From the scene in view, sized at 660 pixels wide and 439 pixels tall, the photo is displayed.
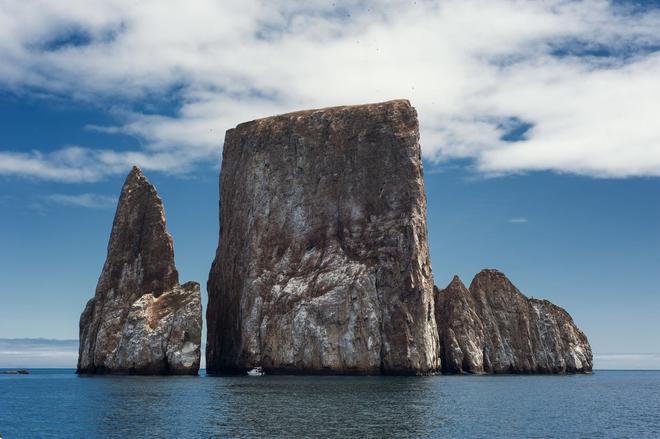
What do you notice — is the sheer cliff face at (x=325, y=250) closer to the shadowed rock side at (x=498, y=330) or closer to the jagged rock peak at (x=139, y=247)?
the shadowed rock side at (x=498, y=330)

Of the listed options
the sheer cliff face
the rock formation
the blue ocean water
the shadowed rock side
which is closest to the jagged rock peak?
the rock formation

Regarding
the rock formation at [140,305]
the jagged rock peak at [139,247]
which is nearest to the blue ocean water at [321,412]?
the rock formation at [140,305]

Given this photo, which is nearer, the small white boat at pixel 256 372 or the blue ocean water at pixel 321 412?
the blue ocean water at pixel 321 412

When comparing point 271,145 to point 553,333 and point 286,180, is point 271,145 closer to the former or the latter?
point 286,180

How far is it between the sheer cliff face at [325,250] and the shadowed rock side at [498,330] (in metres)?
11.8

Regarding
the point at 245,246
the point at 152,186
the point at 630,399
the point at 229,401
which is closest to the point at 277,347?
the point at 245,246

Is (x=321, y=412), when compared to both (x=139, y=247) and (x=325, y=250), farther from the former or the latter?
(x=139, y=247)

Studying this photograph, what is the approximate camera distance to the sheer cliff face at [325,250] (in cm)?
11281

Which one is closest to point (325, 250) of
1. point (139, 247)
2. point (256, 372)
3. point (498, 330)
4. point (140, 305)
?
point (256, 372)

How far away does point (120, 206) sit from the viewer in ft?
417

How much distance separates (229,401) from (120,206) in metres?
66.8

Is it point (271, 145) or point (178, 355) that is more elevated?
point (271, 145)

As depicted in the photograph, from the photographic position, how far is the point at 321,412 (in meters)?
59.4

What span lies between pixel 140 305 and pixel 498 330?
6757 centimetres
